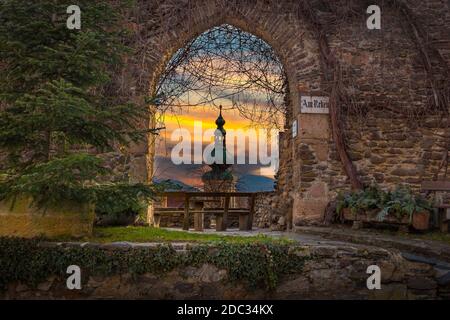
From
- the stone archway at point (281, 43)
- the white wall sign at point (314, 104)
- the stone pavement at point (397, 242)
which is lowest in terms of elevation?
the stone pavement at point (397, 242)

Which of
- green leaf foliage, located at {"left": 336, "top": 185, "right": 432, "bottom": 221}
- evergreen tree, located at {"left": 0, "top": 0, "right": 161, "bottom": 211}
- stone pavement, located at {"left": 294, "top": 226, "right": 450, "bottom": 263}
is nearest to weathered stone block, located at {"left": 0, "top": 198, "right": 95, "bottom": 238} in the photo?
evergreen tree, located at {"left": 0, "top": 0, "right": 161, "bottom": 211}

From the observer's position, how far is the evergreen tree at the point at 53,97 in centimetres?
414

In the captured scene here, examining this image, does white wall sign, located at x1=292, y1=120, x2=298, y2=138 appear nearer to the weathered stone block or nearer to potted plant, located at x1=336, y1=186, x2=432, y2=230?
potted plant, located at x1=336, y1=186, x2=432, y2=230

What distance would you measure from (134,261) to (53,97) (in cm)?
158

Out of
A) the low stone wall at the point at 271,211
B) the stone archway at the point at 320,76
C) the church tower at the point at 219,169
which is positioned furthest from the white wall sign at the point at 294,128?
the church tower at the point at 219,169

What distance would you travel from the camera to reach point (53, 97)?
3965 millimetres

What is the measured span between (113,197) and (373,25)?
574 cm

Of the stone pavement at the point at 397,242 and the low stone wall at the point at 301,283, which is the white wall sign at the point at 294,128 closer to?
the stone pavement at the point at 397,242

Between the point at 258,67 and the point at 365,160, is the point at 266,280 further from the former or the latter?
the point at 258,67

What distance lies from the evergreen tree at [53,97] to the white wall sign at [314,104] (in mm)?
3808

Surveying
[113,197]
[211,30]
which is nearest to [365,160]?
[211,30]

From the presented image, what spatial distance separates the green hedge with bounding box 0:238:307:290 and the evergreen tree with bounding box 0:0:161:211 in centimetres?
45

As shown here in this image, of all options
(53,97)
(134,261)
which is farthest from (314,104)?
(53,97)

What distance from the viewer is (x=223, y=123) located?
14789 mm
